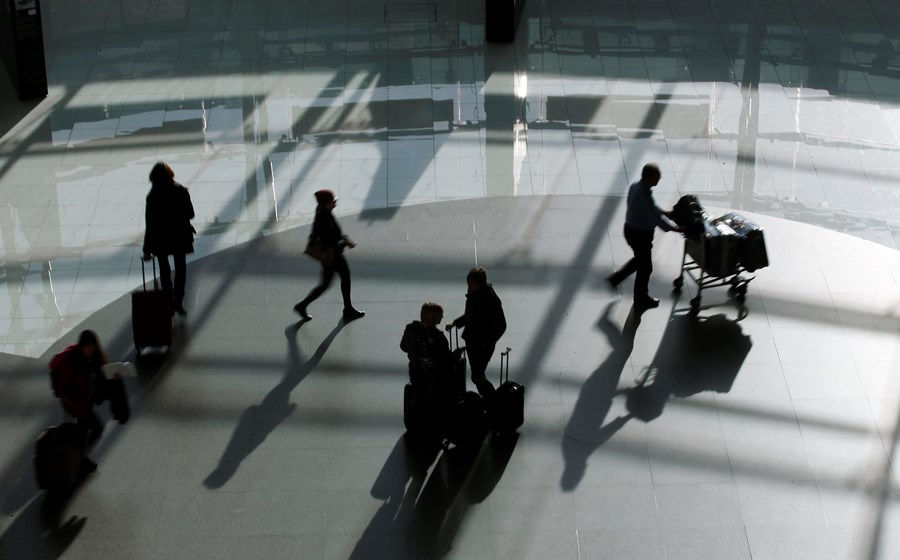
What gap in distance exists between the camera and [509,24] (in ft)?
54.4

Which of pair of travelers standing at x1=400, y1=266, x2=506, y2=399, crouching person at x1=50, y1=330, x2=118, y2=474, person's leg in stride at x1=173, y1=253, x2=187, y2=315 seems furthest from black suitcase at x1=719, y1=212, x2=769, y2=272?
crouching person at x1=50, y1=330, x2=118, y2=474

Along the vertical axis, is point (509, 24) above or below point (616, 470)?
above

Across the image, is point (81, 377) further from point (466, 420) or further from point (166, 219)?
point (466, 420)

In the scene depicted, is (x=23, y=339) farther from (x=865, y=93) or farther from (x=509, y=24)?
(x=865, y=93)

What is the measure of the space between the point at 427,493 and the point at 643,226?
3.50 metres

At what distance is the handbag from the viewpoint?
1038cm

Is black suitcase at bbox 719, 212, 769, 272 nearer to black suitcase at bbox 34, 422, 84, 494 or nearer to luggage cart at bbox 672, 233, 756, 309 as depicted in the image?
luggage cart at bbox 672, 233, 756, 309

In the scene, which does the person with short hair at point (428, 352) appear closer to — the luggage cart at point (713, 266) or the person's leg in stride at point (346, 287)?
the person's leg in stride at point (346, 287)

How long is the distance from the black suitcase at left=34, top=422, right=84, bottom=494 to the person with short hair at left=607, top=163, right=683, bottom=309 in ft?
17.2

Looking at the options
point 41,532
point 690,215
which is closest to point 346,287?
point 690,215

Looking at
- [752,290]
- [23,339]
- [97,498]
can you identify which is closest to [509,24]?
[752,290]

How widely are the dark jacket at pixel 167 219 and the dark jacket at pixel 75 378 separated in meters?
2.22

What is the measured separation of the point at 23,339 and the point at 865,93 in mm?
11116

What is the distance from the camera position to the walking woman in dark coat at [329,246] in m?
10.3
